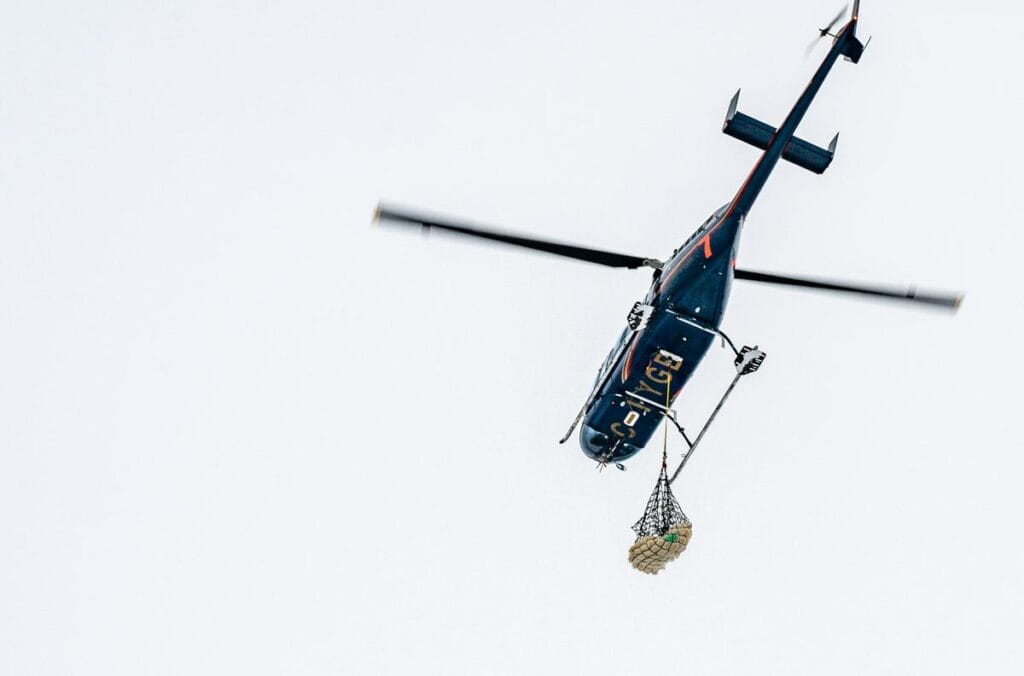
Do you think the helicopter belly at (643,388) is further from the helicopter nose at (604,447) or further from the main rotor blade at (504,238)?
the main rotor blade at (504,238)

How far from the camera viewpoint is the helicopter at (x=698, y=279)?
25391mm

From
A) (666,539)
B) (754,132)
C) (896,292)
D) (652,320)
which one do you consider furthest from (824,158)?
(666,539)

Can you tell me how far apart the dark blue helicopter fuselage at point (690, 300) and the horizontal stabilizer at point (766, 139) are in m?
0.23

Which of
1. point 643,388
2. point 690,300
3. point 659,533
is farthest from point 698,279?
point 659,533

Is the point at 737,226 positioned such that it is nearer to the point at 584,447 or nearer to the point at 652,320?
the point at 652,320

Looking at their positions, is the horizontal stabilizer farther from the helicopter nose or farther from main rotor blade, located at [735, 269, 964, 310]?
the helicopter nose

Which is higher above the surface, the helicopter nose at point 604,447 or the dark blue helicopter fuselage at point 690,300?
the dark blue helicopter fuselage at point 690,300

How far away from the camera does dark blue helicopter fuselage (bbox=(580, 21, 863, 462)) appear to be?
84.5ft

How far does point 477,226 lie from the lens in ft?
82.4

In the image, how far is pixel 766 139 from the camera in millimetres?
26562

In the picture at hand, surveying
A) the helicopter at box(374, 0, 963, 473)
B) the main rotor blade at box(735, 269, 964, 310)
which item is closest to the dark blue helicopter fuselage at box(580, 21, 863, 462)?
the helicopter at box(374, 0, 963, 473)

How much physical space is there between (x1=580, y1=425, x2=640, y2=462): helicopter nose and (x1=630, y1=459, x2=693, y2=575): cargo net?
7.98ft

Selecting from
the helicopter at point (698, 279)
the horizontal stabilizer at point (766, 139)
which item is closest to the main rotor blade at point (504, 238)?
the helicopter at point (698, 279)

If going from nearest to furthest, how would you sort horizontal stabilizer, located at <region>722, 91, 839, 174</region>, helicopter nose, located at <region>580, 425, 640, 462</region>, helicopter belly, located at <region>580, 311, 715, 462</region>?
1. horizontal stabilizer, located at <region>722, 91, 839, 174</region>
2. helicopter belly, located at <region>580, 311, 715, 462</region>
3. helicopter nose, located at <region>580, 425, 640, 462</region>
